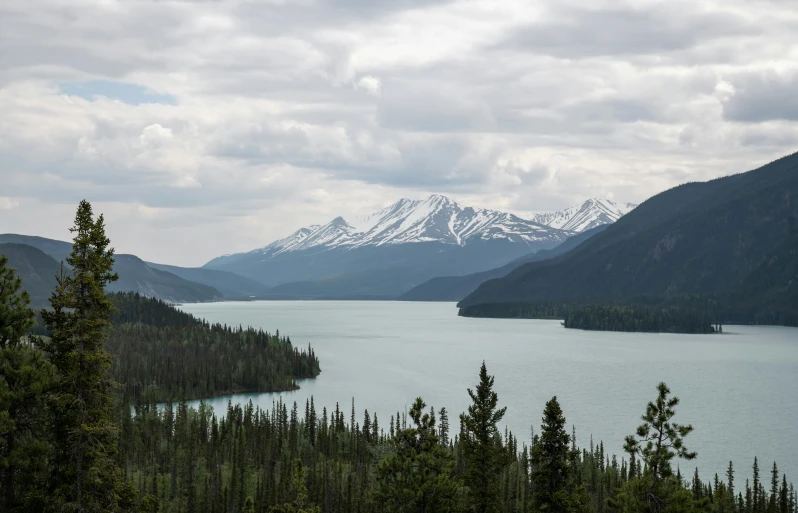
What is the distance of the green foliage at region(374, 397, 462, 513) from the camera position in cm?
4700

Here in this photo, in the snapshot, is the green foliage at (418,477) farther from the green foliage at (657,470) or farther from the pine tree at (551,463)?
the green foliage at (657,470)

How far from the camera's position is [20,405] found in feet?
119

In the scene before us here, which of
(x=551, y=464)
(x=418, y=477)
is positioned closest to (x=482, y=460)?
→ (x=551, y=464)

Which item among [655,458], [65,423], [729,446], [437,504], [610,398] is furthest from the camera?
[610,398]

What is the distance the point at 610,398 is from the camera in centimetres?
18050

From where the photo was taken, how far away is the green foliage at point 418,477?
47.0m

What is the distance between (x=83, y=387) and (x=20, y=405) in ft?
10.5

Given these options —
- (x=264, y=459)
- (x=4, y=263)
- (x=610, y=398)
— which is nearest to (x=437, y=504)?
(x=4, y=263)

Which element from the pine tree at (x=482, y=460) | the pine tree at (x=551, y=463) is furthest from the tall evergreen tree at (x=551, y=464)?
the pine tree at (x=482, y=460)

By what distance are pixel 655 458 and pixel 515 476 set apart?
68.7 metres

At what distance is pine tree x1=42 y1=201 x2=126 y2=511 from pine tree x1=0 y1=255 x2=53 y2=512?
0.79m

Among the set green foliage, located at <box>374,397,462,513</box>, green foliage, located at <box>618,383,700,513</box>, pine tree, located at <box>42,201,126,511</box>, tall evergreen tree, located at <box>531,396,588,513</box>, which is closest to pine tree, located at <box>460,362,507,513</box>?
green foliage, located at <box>374,397,462,513</box>

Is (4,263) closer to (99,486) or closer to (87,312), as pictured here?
(87,312)

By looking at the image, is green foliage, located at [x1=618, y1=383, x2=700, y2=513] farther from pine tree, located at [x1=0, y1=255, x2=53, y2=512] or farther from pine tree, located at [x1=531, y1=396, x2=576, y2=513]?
pine tree, located at [x1=0, y1=255, x2=53, y2=512]
